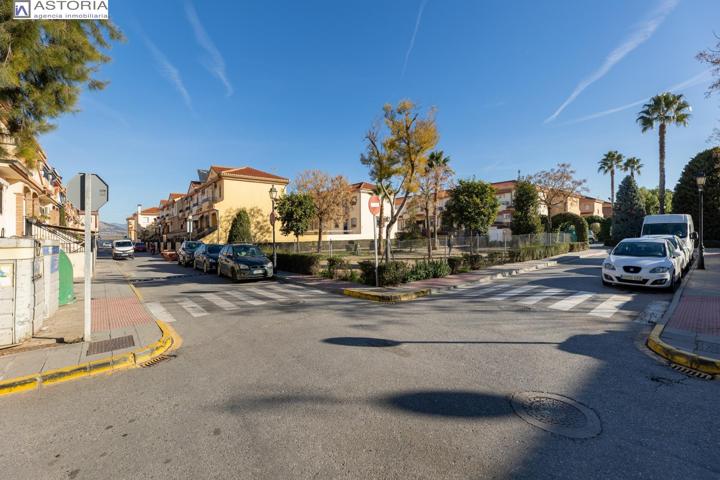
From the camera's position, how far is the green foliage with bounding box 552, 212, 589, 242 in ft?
111

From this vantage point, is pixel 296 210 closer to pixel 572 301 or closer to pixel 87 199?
pixel 87 199

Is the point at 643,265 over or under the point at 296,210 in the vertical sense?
under

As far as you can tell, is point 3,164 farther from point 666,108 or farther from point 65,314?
point 666,108

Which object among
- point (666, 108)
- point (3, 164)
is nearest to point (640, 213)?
point (666, 108)

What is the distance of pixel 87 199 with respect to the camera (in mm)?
5492

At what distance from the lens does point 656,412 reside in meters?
3.16

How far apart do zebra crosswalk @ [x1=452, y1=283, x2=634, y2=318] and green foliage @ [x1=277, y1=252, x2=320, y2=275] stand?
22.1 feet

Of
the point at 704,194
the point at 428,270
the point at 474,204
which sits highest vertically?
the point at 704,194

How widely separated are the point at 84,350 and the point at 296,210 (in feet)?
81.0

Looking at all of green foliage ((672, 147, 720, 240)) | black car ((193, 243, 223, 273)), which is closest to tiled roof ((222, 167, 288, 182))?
black car ((193, 243, 223, 273))

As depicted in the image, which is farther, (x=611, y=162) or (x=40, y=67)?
(x=611, y=162)

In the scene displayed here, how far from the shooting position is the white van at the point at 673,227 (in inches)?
656

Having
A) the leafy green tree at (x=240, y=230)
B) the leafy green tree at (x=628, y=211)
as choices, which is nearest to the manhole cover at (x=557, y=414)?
the leafy green tree at (x=240, y=230)

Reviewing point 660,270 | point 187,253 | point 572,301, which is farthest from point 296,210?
point 660,270
